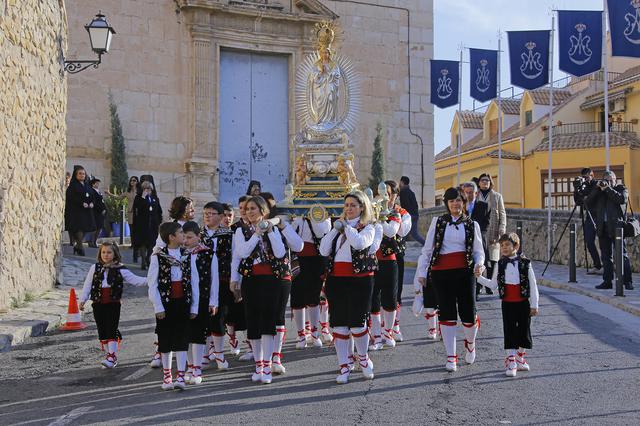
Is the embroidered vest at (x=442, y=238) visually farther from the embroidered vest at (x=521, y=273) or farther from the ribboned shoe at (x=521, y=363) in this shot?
the ribboned shoe at (x=521, y=363)

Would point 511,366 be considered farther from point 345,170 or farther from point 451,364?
point 345,170

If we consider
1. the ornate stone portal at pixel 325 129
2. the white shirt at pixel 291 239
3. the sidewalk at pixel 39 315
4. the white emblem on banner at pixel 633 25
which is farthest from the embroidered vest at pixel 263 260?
the white emblem on banner at pixel 633 25

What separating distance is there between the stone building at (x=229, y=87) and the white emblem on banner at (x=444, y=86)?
193 cm

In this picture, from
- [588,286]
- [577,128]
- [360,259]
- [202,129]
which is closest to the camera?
[360,259]

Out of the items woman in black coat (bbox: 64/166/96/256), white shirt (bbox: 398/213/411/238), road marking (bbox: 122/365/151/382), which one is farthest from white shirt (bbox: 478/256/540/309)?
woman in black coat (bbox: 64/166/96/256)

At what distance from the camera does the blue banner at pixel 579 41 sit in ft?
58.4

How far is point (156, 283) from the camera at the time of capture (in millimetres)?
7461

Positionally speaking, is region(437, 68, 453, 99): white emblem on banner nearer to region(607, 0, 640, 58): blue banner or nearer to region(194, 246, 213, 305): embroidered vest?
region(607, 0, 640, 58): blue banner

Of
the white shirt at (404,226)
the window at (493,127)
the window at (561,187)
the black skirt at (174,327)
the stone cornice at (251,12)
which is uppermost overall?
the stone cornice at (251,12)

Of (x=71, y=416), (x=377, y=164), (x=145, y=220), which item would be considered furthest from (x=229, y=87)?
(x=71, y=416)

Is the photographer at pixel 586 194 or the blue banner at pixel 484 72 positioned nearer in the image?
the photographer at pixel 586 194

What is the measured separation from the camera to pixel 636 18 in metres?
15.7

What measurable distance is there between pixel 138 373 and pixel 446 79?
63.9 feet

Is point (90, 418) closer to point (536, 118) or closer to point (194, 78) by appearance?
point (194, 78)
